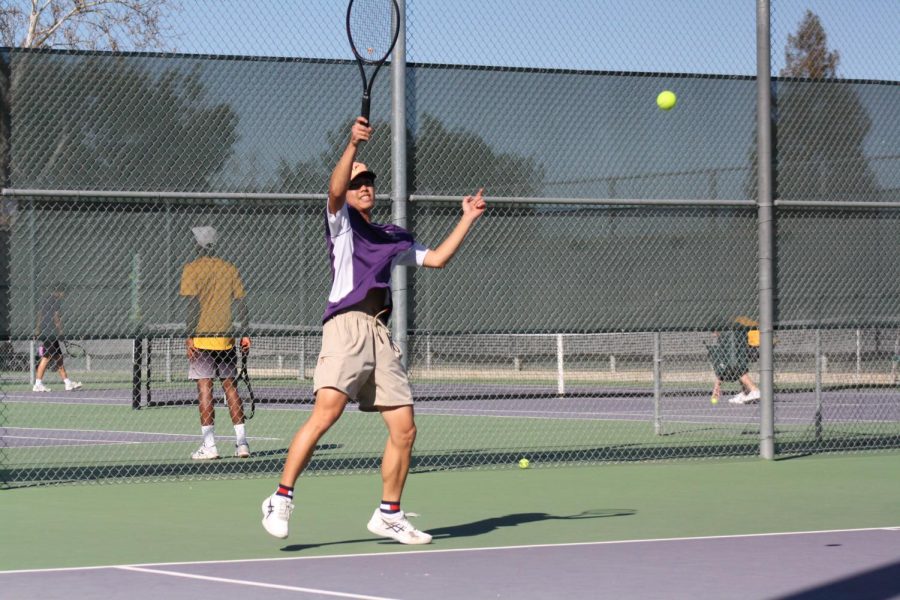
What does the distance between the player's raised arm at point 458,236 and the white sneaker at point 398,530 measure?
3.92ft

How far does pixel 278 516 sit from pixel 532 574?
121 centimetres

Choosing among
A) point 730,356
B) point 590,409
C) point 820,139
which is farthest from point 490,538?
point 590,409

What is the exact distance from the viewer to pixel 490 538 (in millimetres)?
7000

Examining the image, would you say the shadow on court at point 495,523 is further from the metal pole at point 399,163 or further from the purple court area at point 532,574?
the metal pole at point 399,163

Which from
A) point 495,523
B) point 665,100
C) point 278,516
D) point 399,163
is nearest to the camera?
point 278,516

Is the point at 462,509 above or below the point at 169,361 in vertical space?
above

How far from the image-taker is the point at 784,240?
35.3ft

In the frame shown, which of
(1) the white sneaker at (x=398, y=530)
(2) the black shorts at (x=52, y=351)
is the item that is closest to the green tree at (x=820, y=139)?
(1) the white sneaker at (x=398, y=530)

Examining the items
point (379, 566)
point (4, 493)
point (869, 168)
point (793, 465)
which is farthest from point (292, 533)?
point (869, 168)

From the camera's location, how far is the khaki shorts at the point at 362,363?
6707mm

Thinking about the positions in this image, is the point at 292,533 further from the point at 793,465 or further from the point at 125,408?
the point at 125,408

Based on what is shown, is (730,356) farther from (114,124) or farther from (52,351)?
(114,124)

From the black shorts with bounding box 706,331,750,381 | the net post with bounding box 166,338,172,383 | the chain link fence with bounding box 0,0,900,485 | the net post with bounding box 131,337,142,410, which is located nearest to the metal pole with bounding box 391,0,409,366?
the chain link fence with bounding box 0,0,900,485

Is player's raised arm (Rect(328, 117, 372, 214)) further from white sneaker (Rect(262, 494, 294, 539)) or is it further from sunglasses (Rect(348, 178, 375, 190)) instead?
white sneaker (Rect(262, 494, 294, 539))
